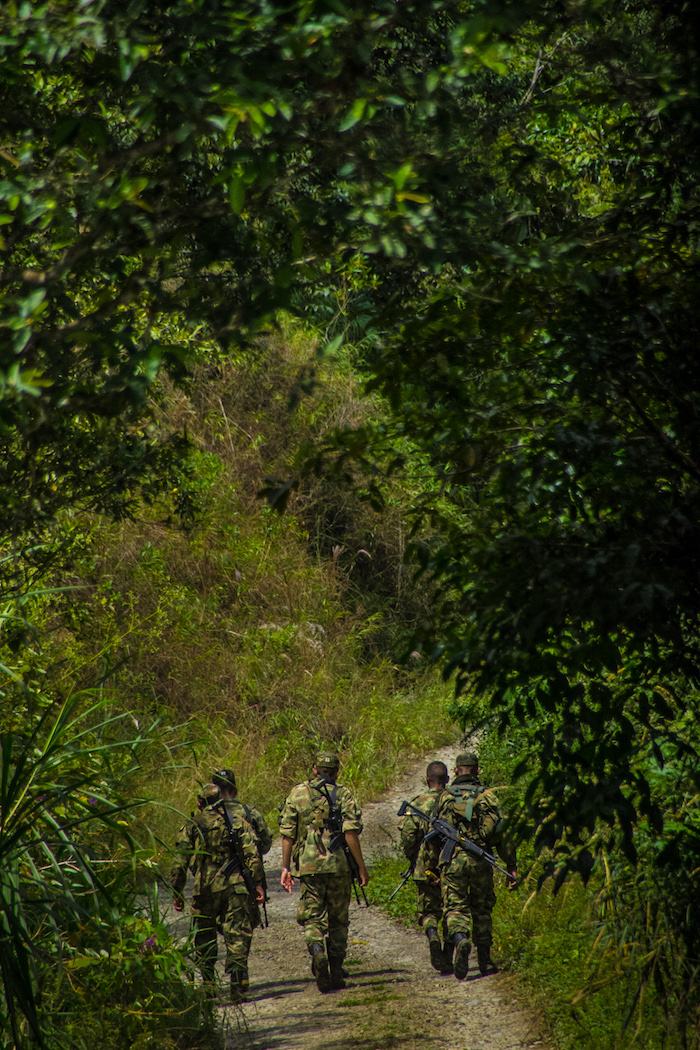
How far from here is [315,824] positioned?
8.27 metres

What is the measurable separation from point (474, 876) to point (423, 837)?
607mm

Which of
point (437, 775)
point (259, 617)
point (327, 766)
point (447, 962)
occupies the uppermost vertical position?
point (327, 766)

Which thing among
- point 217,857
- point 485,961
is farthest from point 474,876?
point 217,857

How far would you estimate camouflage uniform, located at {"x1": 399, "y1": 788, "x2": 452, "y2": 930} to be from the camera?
325 inches

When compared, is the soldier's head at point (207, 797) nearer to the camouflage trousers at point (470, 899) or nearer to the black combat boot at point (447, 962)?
the camouflage trousers at point (470, 899)

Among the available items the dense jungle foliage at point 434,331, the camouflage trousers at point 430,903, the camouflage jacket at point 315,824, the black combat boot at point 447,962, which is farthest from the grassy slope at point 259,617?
the dense jungle foliage at point 434,331

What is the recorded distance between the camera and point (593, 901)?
23.3ft

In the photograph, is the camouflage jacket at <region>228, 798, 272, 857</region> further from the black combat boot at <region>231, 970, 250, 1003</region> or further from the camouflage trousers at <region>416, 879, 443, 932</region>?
the camouflage trousers at <region>416, 879, 443, 932</region>

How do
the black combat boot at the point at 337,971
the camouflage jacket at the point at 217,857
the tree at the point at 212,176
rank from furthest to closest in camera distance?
the black combat boot at the point at 337,971 < the camouflage jacket at the point at 217,857 < the tree at the point at 212,176

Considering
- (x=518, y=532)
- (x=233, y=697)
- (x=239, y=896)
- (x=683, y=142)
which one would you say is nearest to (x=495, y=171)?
(x=683, y=142)

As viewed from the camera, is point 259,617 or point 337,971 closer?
point 337,971

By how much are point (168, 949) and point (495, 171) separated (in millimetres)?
4182

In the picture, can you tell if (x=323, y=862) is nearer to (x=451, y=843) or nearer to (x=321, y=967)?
(x=321, y=967)

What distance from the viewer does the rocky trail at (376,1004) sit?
22.0ft
